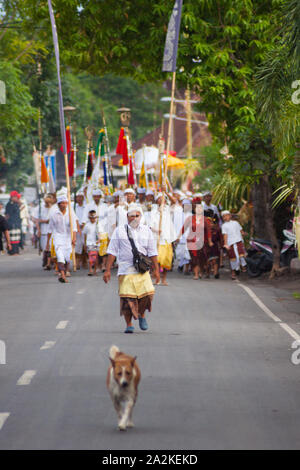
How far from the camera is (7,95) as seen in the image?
31391 mm

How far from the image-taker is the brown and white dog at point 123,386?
25.6 ft

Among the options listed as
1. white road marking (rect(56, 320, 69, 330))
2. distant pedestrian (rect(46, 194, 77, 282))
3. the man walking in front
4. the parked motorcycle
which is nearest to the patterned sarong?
the man walking in front

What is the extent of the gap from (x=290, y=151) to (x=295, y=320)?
3.63m

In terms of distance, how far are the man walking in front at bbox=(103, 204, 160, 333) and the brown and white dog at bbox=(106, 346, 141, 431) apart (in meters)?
5.79

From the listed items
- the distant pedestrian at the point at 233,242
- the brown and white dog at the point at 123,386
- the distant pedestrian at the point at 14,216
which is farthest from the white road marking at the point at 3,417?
the distant pedestrian at the point at 14,216

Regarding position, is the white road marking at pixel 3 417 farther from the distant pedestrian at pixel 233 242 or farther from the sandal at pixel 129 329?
the distant pedestrian at pixel 233 242

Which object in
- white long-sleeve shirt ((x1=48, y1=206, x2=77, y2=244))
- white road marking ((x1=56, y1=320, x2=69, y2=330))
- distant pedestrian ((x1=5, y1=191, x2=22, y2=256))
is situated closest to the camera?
white road marking ((x1=56, y1=320, x2=69, y2=330))

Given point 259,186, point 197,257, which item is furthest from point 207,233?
point 259,186

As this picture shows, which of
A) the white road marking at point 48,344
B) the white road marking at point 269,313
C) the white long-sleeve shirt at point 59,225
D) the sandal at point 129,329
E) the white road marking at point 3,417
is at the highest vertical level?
the white long-sleeve shirt at point 59,225

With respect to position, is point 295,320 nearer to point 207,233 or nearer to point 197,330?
point 197,330

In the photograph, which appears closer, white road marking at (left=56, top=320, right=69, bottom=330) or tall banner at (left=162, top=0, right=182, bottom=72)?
white road marking at (left=56, top=320, right=69, bottom=330)

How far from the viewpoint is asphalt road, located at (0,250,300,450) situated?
785 cm

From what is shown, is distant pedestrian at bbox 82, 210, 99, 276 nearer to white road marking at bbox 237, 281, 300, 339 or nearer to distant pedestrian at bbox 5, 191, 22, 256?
white road marking at bbox 237, 281, 300, 339

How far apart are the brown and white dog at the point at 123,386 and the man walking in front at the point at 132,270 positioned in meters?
5.79
